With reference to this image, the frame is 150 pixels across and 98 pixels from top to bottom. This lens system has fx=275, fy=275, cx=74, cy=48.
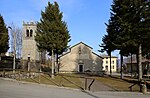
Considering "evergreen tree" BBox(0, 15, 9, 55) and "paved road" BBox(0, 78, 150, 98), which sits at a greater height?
"evergreen tree" BBox(0, 15, 9, 55)

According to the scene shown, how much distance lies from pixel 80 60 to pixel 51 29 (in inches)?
Answer: 1264

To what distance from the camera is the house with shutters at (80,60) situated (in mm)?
77688

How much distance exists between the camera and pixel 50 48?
4859 cm

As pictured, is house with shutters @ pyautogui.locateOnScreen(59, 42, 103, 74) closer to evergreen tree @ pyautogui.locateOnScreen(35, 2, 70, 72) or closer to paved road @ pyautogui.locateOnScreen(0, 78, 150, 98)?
evergreen tree @ pyautogui.locateOnScreen(35, 2, 70, 72)

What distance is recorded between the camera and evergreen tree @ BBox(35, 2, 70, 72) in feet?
154

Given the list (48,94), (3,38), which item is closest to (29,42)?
(3,38)

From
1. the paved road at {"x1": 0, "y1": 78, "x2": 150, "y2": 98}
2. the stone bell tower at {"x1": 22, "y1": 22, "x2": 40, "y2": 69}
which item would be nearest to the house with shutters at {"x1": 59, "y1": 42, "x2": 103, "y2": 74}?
the stone bell tower at {"x1": 22, "y1": 22, "x2": 40, "y2": 69}

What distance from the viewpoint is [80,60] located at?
78000mm

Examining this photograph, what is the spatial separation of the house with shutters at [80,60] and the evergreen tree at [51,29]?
2907 cm

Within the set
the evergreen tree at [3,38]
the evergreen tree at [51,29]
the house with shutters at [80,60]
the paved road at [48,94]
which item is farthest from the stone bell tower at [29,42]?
the paved road at [48,94]

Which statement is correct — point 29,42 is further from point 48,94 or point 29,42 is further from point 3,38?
point 48,94

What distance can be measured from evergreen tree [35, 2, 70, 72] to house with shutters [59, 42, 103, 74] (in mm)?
29073

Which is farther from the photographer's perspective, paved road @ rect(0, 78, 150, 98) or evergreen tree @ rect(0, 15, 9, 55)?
evergreen tree @ rect(0, 15, 9, 55)

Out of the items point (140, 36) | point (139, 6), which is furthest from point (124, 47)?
point (139, 6)
